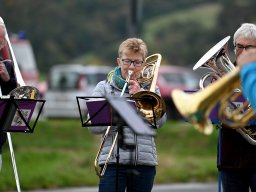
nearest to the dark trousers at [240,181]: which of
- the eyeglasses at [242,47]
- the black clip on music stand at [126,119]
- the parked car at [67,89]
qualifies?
the eyeglasses at [242,47]

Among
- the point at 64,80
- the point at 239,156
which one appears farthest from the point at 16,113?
the point at 64,80

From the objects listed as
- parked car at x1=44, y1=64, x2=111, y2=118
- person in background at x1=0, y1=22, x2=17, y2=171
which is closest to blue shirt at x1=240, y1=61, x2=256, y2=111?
person in background at x1=0, y1=22, x2=17, y2=171

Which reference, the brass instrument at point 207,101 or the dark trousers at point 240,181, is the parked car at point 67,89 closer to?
the dark trousers at point 240,181

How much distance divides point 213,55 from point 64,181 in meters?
7.52

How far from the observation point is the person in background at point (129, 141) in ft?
23.6

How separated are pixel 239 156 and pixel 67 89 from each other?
19.1m

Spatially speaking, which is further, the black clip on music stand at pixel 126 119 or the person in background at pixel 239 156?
the person in background at pixel 239 156

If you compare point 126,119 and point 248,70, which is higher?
point 248,70

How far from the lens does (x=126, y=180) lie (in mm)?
7199

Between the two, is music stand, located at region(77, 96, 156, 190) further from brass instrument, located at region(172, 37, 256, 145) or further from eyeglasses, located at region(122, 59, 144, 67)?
brass instrument, located at region(172, 37, 256, 145)

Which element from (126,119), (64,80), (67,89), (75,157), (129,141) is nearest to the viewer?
(126,119)

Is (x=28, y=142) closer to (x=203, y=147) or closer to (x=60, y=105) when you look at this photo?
(x=203, y=147)

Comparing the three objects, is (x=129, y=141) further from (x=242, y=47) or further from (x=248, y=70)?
(x=248, y=70)

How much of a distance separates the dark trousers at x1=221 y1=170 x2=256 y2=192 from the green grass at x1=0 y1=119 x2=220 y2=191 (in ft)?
20.7
